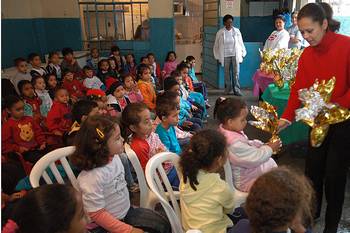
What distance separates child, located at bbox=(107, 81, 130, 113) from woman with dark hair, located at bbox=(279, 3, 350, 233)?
74.7 inches

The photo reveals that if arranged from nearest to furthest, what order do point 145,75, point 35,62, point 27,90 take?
point 27,90 < point 145,75 < point 35,62

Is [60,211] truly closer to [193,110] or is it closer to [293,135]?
[293,135]

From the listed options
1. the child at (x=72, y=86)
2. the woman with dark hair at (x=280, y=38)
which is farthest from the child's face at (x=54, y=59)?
the woman with dark hair at (x=280, y=38)

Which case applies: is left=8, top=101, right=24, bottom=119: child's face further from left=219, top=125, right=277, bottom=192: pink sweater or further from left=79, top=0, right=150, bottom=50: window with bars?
left=79, top=0, right=150, bottom=50: window with bars

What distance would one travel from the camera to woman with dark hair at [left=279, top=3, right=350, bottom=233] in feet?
5.43

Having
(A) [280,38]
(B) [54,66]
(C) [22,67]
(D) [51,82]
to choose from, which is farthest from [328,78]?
(B) [54,66]

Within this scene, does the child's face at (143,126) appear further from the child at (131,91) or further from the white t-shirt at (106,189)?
the child at (131,91)

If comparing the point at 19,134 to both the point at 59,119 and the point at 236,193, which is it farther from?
the point at 236,193

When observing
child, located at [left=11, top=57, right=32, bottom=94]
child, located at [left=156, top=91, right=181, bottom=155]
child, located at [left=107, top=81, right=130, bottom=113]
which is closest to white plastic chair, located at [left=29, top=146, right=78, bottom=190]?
child, located at [left=156, top=91, right=181, bottom=155]

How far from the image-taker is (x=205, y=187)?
1.37 metres

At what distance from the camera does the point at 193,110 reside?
12.4ft

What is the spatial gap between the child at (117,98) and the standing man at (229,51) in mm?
2791

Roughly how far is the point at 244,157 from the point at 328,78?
59 centimetres

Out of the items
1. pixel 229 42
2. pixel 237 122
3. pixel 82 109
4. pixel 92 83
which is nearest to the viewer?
pixel 237 122
